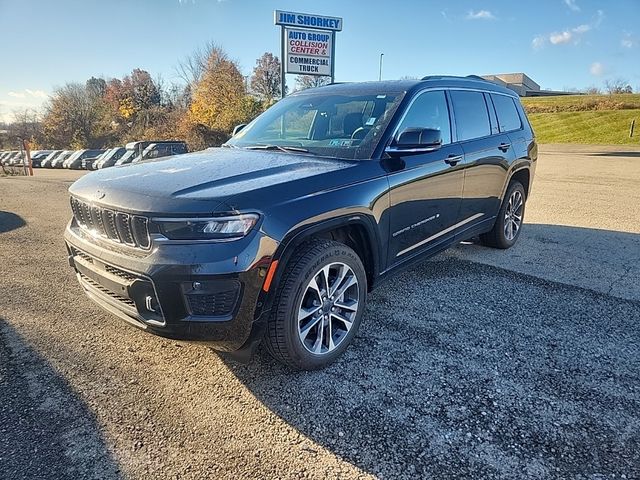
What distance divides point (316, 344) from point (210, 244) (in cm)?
101

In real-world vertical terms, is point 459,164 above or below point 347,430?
above

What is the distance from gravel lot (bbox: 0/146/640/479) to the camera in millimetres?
2102

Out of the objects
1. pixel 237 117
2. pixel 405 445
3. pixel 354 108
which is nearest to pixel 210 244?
pixel 405 445

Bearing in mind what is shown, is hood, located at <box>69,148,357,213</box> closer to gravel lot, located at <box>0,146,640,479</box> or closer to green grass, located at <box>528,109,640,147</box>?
gravel lot, located at <box>0,146,640,479</box>

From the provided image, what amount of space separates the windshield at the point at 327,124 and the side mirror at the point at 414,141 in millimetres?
168

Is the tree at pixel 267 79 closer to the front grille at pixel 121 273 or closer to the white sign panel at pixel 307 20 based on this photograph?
the white sign panel at pixel 307 20

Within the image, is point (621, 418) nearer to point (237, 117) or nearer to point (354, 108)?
point (354, 108)

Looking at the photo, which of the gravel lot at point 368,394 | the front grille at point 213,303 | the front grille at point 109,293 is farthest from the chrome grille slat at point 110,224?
the gravel lot at point 368,394

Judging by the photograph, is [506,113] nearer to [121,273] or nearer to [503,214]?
[503,214]

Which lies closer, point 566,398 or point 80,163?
point 566,398

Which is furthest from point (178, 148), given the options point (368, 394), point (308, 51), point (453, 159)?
point (368, 394)

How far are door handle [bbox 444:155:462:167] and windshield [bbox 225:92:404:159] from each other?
0.74 m

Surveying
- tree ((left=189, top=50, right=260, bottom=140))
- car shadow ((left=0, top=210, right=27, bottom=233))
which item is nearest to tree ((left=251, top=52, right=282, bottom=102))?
tree ((left=189, top=50, right=260, bottom=140))

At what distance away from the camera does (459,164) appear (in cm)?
401
